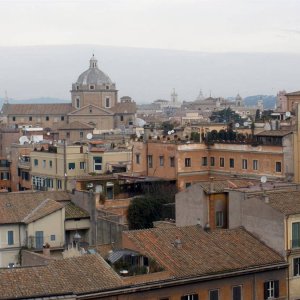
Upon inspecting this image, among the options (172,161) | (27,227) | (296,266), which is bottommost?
(296,266)

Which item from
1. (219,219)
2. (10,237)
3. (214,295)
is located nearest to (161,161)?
(10,237)

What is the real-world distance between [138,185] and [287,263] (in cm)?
1871

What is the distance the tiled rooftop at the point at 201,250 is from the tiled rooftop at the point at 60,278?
2.12 metres

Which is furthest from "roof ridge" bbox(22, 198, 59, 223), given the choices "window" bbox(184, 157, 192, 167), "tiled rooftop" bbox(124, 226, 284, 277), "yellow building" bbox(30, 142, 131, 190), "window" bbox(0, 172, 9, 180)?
"window" bbox(0, 172, 9, 180)

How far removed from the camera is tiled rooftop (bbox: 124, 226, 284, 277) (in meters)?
25.2

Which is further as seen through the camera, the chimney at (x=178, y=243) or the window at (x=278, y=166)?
the window at (x=278, y=166)

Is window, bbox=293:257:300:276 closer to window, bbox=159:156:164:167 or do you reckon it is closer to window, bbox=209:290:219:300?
window, bbox=209:290:219:300

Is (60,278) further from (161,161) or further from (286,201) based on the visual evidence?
(161,161)

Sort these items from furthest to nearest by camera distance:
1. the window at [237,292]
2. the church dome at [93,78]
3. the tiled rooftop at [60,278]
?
the church dome at [93,78]
the window at [237,292]
the tiled rooftop at [60,278]

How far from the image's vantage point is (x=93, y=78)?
120m

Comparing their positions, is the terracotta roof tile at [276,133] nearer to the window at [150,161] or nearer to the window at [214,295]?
the window at [150,161]

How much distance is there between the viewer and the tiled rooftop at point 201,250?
25.2 m

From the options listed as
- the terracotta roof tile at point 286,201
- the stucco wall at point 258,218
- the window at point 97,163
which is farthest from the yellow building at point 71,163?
Answer: the terracotta roof tile at point 286,201

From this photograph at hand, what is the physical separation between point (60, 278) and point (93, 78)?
3866 inches
